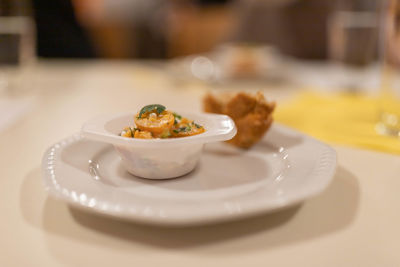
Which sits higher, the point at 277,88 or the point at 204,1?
the point at 204,1

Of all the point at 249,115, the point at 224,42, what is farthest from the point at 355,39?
the point at 224,42

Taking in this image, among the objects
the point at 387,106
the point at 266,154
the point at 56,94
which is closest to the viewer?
the point at 266,154

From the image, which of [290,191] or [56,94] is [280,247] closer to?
[290,191]

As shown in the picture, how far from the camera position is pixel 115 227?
568 millimetres

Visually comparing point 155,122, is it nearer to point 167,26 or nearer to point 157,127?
point 157,127

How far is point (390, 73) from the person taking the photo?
116 centimetres

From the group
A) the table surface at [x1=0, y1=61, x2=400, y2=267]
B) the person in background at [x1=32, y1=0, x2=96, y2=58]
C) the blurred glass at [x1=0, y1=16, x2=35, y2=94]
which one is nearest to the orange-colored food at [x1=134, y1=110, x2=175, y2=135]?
the table surface at [x1=0, y1=61, x2=400, y2=267]

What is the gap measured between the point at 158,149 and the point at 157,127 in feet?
0.15

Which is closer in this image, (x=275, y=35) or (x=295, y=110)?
(x=295, y=110)

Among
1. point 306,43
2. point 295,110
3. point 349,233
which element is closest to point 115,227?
point 349,233

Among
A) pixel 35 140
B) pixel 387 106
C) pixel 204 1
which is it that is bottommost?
pixel 35 140

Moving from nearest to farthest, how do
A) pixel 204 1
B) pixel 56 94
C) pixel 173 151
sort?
pixel 173 151 → pixel 56 94 → pixel 204 1

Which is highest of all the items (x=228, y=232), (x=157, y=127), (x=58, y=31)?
(x=58, y=31)

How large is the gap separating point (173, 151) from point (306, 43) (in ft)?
8.35
